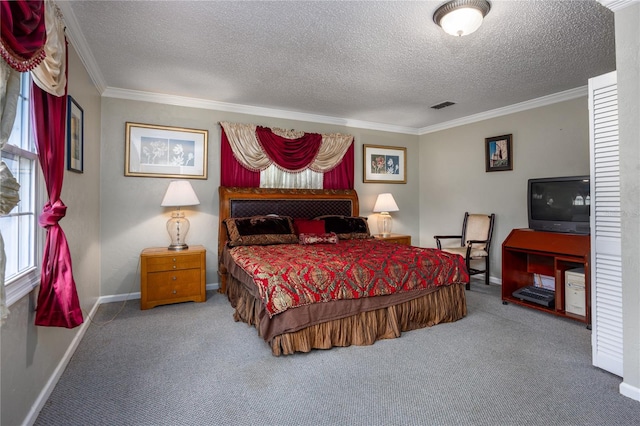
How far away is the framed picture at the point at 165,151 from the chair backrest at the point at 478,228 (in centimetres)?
398

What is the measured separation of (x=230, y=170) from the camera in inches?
175

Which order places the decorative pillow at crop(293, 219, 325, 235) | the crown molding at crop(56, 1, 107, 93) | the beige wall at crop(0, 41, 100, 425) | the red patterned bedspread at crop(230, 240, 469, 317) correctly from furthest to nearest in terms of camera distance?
the decorative pillow at crop(293, 219, 325, 235), the red patterned bedspread at crop(230, 240, 469, 317), the crown molding at crop(56, 1, 107, 93), the beige wall at crop(0, 41, 100, 425)

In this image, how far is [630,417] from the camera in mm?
1797

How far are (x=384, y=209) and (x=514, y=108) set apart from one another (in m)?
2.29

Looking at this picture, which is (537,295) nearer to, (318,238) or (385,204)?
(385,204)

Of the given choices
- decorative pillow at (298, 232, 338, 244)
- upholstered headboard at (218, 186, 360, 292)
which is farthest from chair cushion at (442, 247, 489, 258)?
decorative pillow at (298, 232, 338, 244)

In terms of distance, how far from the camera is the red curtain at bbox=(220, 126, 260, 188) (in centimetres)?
441

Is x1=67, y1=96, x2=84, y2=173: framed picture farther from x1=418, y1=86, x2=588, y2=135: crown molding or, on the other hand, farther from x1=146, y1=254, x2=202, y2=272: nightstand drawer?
x1=418, y1=86, x2=588, y2=135: crown molding

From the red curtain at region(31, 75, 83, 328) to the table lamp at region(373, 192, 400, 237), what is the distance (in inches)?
162

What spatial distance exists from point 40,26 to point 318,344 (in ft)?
8.31

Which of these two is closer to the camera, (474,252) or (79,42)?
(79,42)

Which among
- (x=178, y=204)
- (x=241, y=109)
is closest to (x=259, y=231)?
(x=178, y=204)

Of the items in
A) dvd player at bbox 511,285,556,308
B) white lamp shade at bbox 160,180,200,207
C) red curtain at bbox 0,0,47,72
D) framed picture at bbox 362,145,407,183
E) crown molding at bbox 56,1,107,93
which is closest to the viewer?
red curtain at bbox 0,0,47,72

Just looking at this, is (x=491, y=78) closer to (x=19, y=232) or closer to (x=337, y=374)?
(x=337, y=374)
